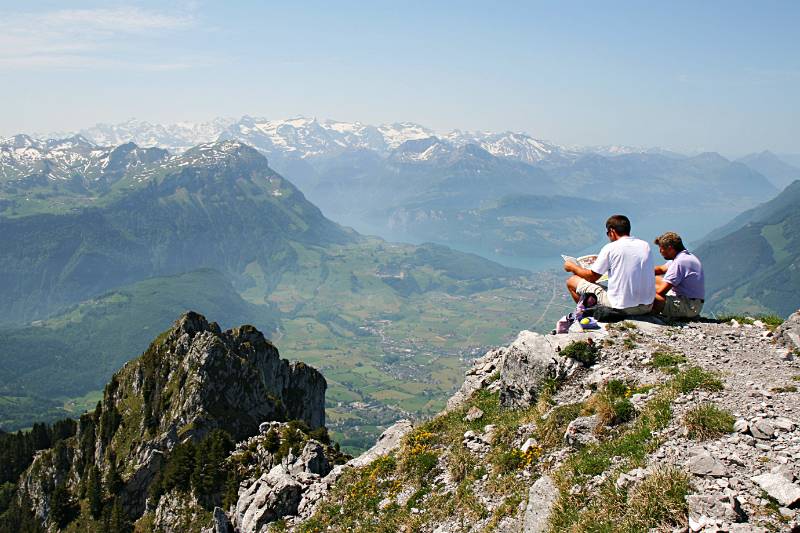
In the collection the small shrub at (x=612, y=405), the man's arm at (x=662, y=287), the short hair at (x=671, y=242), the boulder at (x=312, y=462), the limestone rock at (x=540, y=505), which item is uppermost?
the short hair at (x=671, y=242)

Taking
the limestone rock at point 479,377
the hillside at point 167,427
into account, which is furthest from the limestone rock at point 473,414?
the hillside at point 167,427

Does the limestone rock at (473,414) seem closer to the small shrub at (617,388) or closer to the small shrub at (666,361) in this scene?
the small shrub at (617,388)

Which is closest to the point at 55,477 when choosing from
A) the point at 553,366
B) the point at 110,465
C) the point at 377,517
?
the point at 110,465

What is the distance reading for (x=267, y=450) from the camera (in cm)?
3738

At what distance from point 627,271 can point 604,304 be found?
5.92 ft

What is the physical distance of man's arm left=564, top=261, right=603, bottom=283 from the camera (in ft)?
59.9

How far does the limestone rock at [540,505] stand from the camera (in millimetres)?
11359

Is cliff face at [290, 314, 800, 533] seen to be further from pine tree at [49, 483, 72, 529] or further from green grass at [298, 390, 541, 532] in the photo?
pine tree at [49, 483, 72, 529]

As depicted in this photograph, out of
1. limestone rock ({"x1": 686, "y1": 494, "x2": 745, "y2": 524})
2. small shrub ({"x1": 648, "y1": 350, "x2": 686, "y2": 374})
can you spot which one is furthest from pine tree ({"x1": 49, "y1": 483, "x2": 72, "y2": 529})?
limestone rock ({"x1": 686, "y1": 494, "x2": 745, "y2": 524})

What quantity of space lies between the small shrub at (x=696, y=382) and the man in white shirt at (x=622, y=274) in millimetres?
4143

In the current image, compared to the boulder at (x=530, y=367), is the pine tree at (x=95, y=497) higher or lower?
lower

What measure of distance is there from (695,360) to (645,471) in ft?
22.0

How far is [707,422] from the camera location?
11234 millimetres

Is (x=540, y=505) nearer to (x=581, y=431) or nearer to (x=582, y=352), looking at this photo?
(x=581, y=431)
